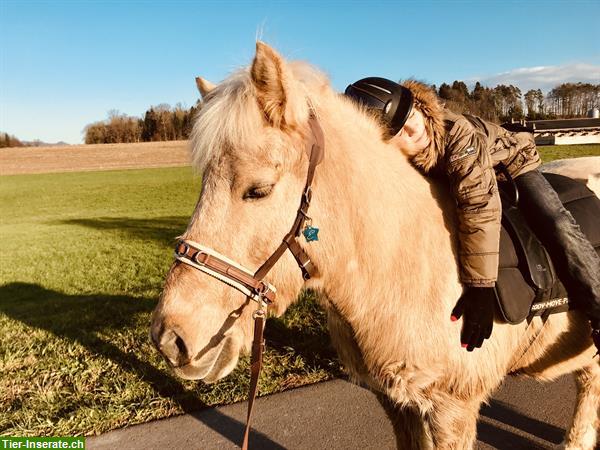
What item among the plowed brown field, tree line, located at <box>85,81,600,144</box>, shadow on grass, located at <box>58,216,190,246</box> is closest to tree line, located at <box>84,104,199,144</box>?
tree line, located at <box>85,81,600,144</box>

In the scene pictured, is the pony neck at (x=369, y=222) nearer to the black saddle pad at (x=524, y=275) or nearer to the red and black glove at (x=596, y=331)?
the black saddle pad at (x=524, y=275)

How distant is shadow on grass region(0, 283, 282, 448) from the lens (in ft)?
13.1

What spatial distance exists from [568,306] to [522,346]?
38 centimetres

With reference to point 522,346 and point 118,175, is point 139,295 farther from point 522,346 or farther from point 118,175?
point 118,175

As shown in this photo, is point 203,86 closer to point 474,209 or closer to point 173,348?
point 173,348

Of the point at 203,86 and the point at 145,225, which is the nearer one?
the point at 203,86

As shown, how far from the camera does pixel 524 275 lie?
2.41 meters

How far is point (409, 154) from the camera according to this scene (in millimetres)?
2426

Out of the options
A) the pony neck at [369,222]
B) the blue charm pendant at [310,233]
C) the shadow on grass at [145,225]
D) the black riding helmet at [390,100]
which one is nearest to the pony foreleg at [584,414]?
the pony neck at [369,222]

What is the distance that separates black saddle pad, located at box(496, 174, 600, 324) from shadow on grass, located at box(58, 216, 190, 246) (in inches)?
518

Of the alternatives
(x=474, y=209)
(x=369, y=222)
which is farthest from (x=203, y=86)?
(x=474, y=209)

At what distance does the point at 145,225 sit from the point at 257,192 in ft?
60.8

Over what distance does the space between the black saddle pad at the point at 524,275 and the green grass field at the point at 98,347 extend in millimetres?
2607

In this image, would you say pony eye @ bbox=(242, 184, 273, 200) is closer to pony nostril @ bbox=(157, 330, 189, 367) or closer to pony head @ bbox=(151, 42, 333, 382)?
pony head @ bbox=(151, 42, 333, 382)
